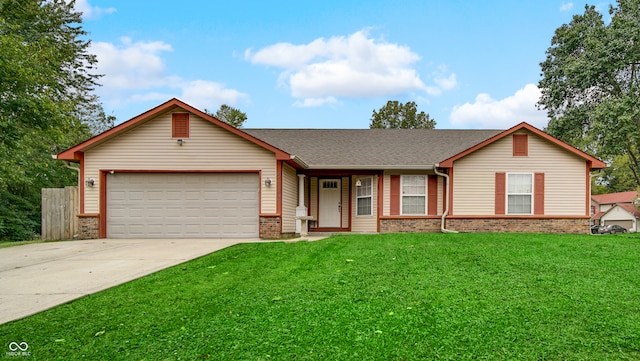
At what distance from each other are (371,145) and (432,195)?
11.3ft

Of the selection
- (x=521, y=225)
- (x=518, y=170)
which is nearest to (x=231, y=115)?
(x=518, y=170)

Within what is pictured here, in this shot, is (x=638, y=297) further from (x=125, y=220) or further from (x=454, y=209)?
(x=125, y=220)

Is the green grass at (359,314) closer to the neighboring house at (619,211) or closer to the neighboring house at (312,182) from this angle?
the neighboring house at (312,182)

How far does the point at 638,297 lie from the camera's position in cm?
455

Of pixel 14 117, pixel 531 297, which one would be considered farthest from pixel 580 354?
pixel 14 117

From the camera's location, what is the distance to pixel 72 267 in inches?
277

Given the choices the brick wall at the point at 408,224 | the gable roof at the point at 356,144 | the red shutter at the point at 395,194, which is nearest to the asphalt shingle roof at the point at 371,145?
the gable roof at the point at 356,144

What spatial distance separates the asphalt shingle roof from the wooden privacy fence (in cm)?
727

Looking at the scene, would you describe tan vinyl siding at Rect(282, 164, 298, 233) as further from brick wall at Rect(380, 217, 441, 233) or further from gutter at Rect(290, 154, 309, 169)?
brick wall at Rect(380, 217, 441, 233)

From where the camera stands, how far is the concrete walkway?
4977 millimetres

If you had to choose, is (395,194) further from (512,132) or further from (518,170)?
(512,132)

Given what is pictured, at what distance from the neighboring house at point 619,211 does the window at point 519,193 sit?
123 ft

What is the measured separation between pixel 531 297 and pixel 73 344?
4.68 metres

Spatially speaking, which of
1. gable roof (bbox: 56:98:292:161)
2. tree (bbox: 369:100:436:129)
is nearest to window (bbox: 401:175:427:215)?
gable roof (bbox: 56:98:292:161)
